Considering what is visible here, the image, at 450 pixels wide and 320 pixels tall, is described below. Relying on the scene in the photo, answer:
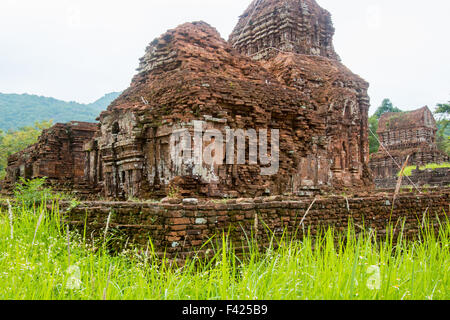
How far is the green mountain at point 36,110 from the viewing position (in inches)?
2660

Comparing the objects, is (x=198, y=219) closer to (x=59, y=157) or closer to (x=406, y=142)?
(x=59, y=157)

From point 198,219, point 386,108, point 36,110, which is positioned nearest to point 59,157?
point 198,219

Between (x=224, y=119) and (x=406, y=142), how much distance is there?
2550cm

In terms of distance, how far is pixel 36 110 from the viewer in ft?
237

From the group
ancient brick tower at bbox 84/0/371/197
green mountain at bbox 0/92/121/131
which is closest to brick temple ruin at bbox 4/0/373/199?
ancient brick tower at bbox 84/0/371/197

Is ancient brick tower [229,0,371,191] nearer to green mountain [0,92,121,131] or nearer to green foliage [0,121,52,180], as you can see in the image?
green foliage [0,121,52,180]

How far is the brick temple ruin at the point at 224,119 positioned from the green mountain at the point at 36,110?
5587cm

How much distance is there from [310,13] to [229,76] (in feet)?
23.9

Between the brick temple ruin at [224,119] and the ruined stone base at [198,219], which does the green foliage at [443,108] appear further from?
the ruined stone base at [198,219]

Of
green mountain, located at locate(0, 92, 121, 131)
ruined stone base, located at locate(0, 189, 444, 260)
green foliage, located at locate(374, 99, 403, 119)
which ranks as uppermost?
green mountain, located at locate(0, 92, 121, 131)

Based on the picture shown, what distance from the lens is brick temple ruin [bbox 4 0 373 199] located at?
28.1ft

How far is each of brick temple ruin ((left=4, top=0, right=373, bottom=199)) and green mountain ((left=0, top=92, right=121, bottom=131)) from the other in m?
55.9

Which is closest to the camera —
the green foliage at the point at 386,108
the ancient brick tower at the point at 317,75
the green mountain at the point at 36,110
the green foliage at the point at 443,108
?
the ancient brick tower at the point at 317,75

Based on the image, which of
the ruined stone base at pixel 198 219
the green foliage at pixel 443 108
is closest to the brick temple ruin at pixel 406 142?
the green foliage at pixel 443 108
